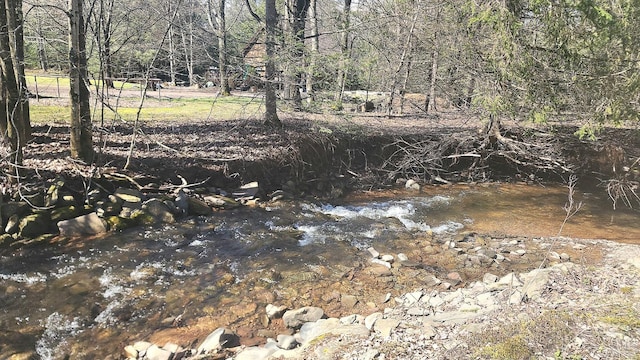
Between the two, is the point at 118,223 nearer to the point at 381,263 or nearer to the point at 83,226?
the point at 83,226

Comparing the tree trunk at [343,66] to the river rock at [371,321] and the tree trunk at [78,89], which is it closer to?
the tree trunk at [78,89]

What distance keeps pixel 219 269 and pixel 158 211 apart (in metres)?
2.64

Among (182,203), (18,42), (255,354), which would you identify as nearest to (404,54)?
(182,203)

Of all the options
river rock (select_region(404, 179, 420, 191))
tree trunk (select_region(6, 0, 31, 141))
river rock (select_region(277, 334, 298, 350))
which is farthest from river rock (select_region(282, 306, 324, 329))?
river rock (select_region(404, 179, 420, 191))

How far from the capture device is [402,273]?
7043mm

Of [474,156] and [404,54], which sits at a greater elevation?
[404,54]

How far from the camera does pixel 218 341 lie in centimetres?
490

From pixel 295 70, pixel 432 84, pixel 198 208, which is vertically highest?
pixel 432 84

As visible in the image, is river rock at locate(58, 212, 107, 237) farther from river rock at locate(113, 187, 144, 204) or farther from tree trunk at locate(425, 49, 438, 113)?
tree trunk at locate(425, 49, 438, 113)

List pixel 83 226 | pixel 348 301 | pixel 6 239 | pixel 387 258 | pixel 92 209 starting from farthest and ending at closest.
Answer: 1. pixel 92 209
2. pixel 83 226
3. pixel 387 258
4. pixel 6 239
5. pixel 348 301

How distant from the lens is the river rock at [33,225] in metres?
7.50

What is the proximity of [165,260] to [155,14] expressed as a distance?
692 centimetres

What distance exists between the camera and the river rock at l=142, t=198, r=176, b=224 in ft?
28.9

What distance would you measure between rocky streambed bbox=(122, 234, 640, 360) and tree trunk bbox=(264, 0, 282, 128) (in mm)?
6996
